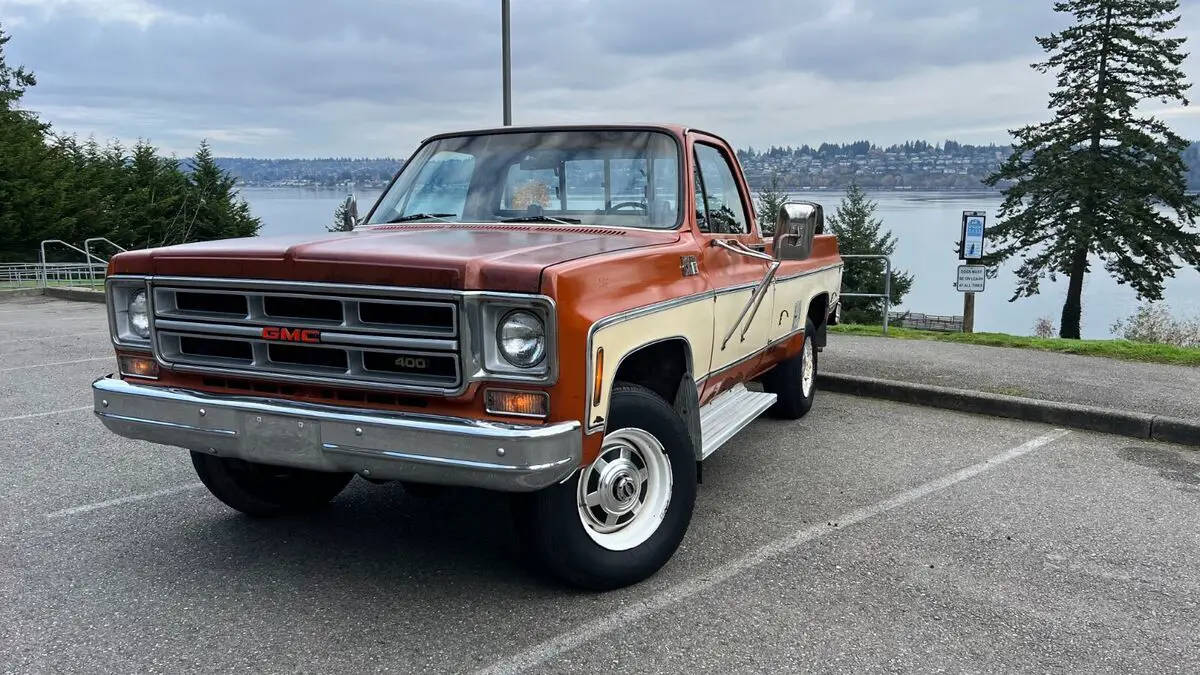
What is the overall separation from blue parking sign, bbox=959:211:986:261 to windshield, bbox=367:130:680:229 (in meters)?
9.69

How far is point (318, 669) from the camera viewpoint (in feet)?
10.00

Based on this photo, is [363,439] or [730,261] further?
[730,261]

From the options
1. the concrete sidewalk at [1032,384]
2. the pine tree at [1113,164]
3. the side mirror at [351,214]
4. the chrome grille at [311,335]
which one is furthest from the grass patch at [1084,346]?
the pine tree at [1113,164]

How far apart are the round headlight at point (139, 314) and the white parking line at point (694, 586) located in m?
2.08

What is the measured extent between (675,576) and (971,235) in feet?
35.5

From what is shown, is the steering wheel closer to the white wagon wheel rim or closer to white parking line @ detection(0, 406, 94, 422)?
the white wagon wheel rim

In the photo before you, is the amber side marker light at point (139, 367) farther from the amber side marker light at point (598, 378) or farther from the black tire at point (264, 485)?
the amber side marker light at point (598, 378)

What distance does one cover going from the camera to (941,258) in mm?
47719

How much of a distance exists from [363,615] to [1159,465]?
5.01 meters

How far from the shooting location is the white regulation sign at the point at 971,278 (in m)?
13.0

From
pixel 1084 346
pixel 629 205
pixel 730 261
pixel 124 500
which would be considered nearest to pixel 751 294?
pixel 730 261

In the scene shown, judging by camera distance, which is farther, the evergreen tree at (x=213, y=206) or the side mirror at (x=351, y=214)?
the evergreen tree at (x=213, y=206)

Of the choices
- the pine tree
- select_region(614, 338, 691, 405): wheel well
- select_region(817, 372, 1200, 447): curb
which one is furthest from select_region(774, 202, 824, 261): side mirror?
the pine tree

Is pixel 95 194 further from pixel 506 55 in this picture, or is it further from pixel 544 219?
pixel 544 219
